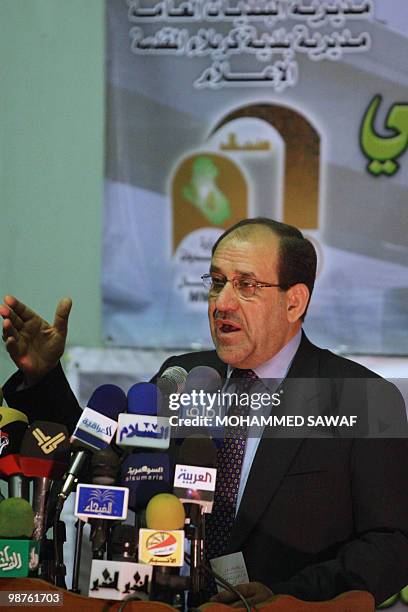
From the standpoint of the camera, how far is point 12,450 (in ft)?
5.15

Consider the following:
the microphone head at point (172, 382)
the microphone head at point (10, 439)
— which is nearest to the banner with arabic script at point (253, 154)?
the microphone head at point (172, 382)

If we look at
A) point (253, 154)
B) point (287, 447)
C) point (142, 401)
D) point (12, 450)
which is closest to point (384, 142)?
point (253, 154)

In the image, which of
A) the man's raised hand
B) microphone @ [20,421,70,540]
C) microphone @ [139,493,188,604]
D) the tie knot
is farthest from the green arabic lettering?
microphone @ [139,493,188,604]

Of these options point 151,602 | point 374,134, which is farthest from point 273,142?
point 151,602

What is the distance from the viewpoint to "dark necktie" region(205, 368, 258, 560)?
1.79 m

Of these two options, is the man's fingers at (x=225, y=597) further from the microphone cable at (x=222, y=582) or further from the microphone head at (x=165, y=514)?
the microphone head at (x=165, y=514)

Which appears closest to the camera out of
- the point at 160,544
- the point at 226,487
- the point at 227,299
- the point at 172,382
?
the point at 160,544

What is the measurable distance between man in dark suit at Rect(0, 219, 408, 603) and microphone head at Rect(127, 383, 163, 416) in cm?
36

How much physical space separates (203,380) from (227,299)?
0.23 metres

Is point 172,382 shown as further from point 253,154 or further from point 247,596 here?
point 253,154

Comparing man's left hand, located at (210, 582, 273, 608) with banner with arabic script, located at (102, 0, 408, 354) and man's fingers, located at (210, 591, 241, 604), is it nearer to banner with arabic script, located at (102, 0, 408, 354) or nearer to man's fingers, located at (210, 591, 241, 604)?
man's fingers, located at (210, 591, 241, 604)

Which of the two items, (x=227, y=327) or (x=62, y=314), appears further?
(x=227, y=327)

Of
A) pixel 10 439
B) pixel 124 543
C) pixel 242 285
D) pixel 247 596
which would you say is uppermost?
pixel 242 285

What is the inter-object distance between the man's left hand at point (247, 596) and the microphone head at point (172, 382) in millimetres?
393
